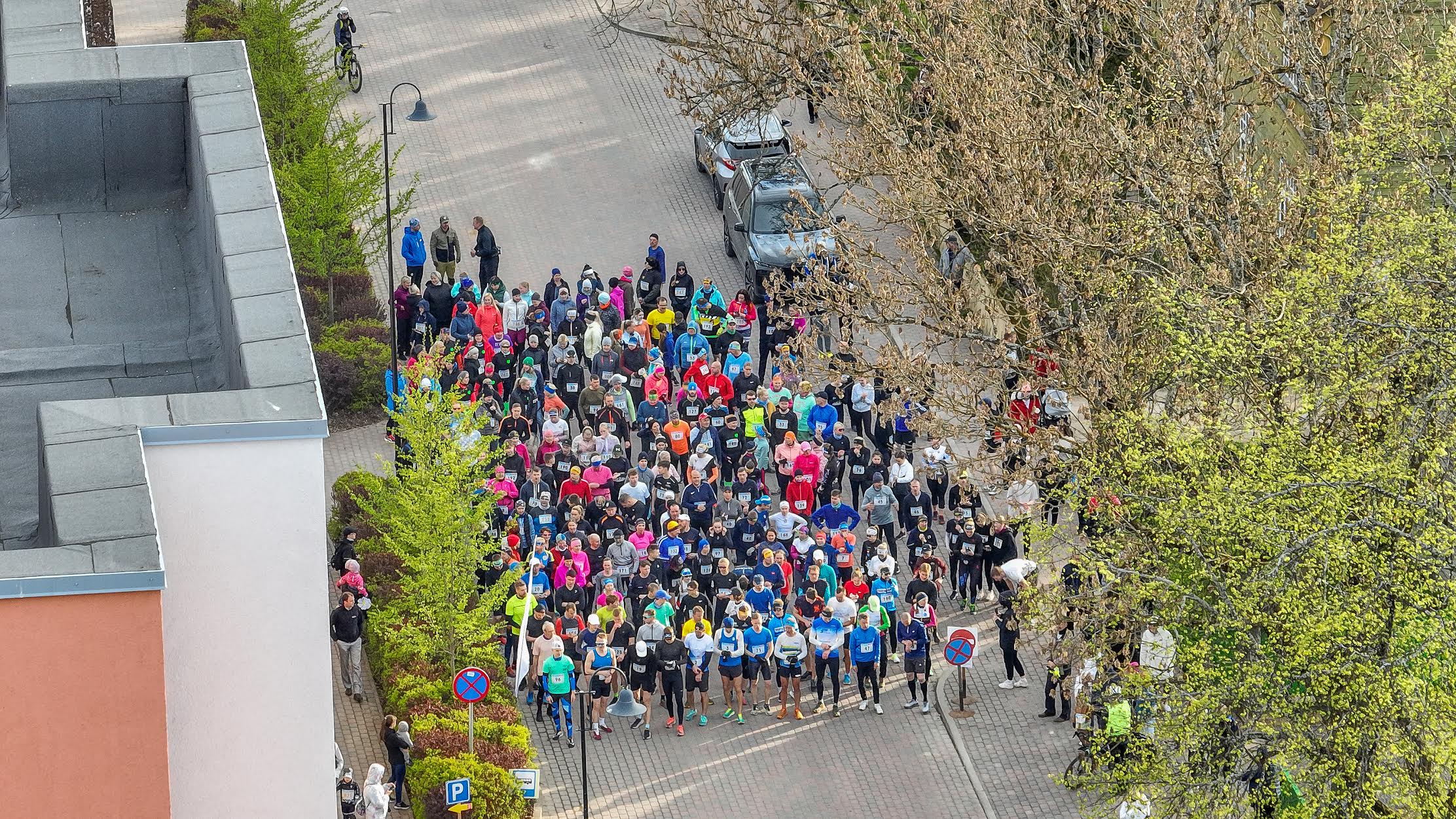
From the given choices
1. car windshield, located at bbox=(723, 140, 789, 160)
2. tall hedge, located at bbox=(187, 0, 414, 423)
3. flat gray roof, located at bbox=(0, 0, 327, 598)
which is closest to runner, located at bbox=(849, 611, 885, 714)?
flat gray roof, located at bbox=(0, 0, 327, 598)

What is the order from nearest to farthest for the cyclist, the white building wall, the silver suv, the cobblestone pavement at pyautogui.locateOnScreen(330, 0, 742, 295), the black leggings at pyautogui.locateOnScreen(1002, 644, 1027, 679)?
the white building wall → the black leggings at pyautogui.locateOnScreen(1002, 644, 1027, 679) → the silver suv → the cobblestone pavement at pyautogui.locateOnScreen(330, 0, 742, 295) → the cyclist

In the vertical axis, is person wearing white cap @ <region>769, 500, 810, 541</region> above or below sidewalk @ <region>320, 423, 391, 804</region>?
above

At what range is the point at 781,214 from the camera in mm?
33406

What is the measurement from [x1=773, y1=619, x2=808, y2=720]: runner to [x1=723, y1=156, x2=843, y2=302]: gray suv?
8676mm

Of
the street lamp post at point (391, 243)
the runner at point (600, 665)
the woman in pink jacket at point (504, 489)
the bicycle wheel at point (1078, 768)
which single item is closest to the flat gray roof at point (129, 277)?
the street lamp post at point (391, 243)

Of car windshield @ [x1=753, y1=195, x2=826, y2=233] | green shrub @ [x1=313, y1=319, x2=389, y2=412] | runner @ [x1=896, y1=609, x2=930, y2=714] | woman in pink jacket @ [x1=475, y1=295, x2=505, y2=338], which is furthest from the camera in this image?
green shrub @ [x1=313, y1=319, x2=389, y2=412]

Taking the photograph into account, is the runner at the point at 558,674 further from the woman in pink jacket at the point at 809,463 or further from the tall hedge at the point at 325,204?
Answer: the tall hedge at the point at 325,204

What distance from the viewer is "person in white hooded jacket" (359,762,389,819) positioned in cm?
2170

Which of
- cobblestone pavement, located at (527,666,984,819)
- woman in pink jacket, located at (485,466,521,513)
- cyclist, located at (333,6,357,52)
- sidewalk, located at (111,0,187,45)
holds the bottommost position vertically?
cobblestone pavement, located at (527,666,984,819)

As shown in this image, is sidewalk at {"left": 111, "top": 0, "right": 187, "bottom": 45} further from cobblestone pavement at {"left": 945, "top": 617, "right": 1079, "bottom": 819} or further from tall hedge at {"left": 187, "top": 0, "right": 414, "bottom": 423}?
cobblestone pavement at {"left": 945, "top": 617, "right": 1079, "bottom": 819}

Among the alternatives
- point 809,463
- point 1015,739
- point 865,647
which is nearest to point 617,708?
point 865,647

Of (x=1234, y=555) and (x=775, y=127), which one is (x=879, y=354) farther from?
(x=775, y=127)

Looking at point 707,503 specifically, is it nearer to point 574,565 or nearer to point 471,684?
point 574,565

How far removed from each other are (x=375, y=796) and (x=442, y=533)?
3.53 metres
